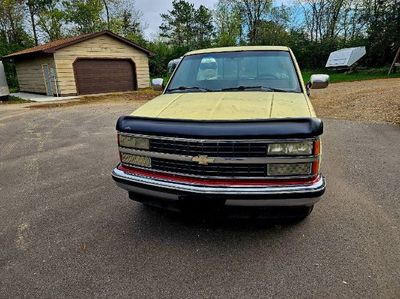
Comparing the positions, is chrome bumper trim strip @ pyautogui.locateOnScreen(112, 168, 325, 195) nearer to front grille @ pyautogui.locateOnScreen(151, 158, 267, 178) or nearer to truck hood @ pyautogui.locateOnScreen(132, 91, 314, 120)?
front grille @ pyautogui.locateOnScreen(151, 158, 267, 178)

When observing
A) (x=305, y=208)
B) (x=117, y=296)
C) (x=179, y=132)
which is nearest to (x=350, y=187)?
(x=305, y=208)

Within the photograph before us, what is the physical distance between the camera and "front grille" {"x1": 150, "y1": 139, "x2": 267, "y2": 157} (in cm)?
262

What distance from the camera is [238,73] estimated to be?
13.4ft

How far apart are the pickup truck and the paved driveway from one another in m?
0.44

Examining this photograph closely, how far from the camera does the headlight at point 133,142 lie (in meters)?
2.99

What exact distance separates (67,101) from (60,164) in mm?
12203

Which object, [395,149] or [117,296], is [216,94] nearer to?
[117,296]

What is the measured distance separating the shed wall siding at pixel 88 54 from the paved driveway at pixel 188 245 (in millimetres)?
15066

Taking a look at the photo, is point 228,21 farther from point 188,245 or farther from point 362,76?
point 188,245

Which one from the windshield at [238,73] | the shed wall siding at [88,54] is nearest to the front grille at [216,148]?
the windshield at [238,73]

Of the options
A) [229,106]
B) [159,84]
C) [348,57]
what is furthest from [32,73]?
[348,57]

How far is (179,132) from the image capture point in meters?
2.75

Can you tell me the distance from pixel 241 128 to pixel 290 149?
1.48 feet

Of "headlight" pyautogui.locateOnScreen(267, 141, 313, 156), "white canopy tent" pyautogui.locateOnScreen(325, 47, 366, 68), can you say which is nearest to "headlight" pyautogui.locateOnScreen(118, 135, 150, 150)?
"headlight" pyautogui.locateOnScreen(267, 141, 313, 156)
